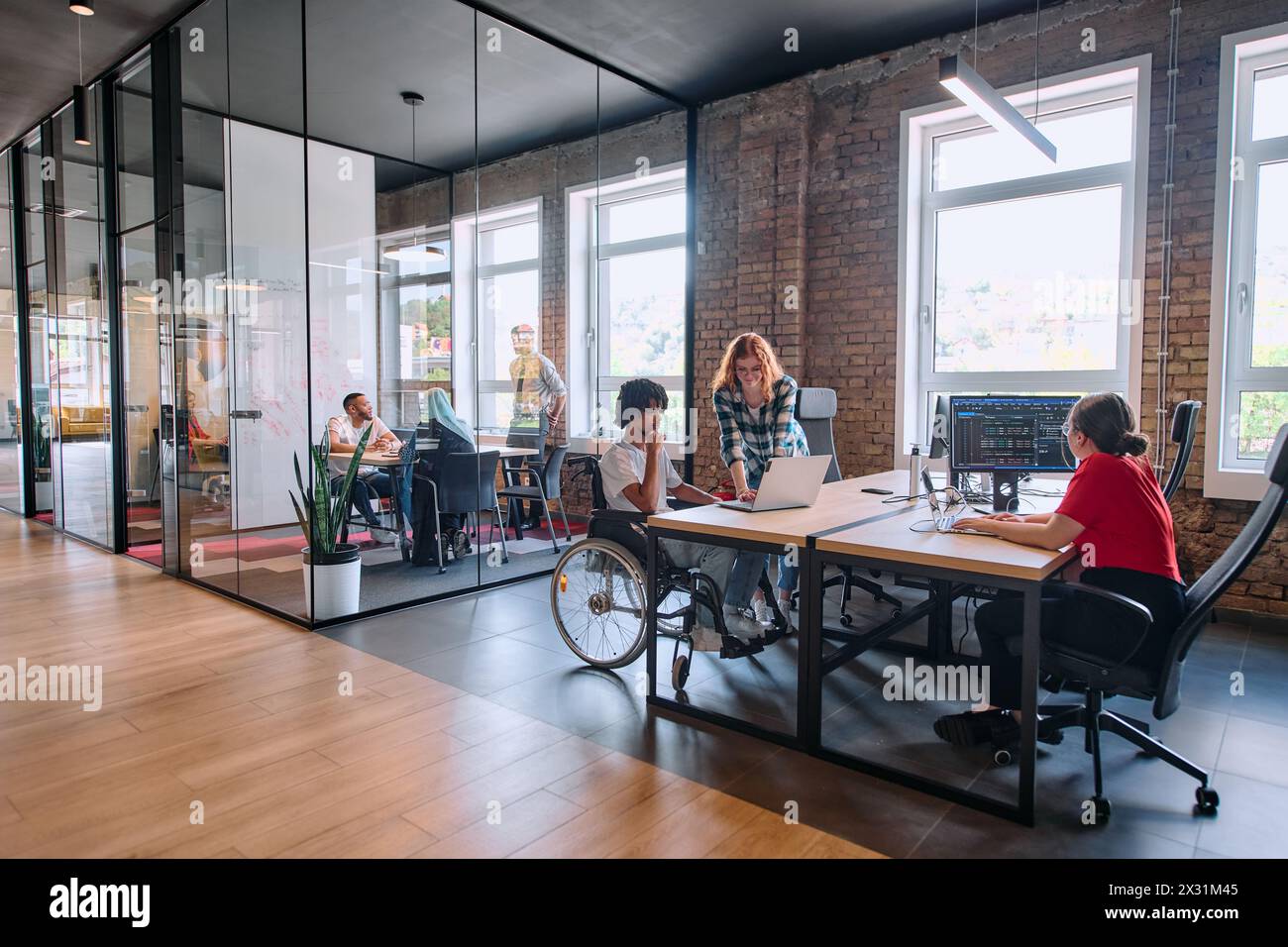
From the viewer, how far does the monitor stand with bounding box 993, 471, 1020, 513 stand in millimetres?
3545

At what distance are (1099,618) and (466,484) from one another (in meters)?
4.00

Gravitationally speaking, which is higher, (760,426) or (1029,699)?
(760,426)

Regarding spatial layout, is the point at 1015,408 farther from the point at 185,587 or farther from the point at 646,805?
the point at 185,587

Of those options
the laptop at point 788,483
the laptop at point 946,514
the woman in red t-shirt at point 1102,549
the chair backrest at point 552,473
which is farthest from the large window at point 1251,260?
the chair backrest at point 552,473

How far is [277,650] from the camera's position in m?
4.00

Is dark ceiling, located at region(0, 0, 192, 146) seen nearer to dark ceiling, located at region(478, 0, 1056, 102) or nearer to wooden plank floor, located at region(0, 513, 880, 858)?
dark ceiling, located at region(478, 0, 1056, 102)

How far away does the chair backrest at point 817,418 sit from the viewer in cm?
465

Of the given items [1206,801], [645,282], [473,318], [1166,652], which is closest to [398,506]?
[473,318]

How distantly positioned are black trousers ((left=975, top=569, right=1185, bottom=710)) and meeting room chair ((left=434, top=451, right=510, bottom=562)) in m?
3.54

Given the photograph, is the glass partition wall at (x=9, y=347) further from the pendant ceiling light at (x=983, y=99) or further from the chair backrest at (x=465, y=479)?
the pendant ceiling light at (x=983, y=99)

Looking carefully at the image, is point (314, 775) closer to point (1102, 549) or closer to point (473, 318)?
point (1102, 549)

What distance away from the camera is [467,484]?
5.44 meters

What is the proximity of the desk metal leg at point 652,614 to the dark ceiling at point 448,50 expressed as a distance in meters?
3.13
